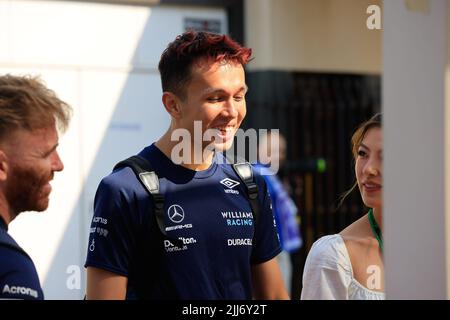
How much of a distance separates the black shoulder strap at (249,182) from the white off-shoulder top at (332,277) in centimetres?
28

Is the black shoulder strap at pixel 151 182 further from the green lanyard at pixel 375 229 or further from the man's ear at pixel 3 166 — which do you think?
the green lanyard at pixel 375 229

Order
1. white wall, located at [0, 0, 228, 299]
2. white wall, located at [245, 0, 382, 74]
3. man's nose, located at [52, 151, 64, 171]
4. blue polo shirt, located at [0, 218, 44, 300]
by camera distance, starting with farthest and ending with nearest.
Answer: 1. white wall, located at [245, 0, 382, 74]
2. white wall, located at [0, 0, 228, 299]
3. man's nose, located at [52, 151, 64, 171]
4. blue polo shirt, located at [0, 218, 44, 300]

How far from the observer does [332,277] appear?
2.96 metres

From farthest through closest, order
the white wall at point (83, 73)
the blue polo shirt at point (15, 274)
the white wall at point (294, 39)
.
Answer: the white wall at point (294, 39), the white wall at point (83, 73), the blue polo shirt at point (15, 274)

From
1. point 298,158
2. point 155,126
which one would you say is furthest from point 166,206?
point 298,158

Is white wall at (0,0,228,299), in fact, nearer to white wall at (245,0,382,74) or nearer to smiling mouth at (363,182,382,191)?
white wall at (245,0,382,74)

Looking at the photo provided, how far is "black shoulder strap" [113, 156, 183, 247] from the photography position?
2742 mm

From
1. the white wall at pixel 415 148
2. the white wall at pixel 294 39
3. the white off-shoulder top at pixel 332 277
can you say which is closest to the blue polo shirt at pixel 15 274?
the white off-shoulder top at pixel 332 277

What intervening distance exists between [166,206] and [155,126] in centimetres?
182

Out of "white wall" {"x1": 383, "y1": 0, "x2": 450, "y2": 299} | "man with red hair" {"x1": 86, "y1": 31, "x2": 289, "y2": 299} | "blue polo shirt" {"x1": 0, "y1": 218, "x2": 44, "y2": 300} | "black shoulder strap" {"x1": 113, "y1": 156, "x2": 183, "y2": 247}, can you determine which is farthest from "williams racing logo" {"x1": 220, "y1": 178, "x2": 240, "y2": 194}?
"blue polo shirt" {"x1": 0, "y1": 218, "x2": 44, "y2": 300}

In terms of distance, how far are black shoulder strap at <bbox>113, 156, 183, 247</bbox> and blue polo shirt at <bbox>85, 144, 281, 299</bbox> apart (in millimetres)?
16

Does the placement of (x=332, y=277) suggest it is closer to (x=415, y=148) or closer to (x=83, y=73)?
(x=415, y=148)

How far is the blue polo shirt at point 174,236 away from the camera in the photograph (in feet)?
8.96

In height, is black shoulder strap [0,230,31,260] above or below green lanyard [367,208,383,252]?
above
